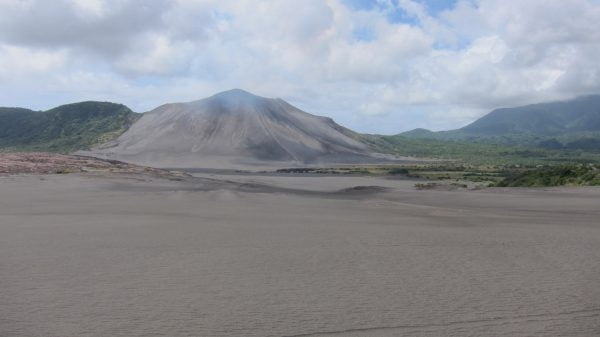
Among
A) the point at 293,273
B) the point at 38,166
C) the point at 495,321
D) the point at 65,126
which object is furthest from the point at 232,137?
the point at 495,321

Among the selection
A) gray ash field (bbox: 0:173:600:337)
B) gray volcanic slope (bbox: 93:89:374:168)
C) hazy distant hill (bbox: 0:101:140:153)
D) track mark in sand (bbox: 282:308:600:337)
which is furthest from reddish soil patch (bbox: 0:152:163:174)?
hazy distant hill (bbox: 0:101:140:153)

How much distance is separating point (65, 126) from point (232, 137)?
5620cm

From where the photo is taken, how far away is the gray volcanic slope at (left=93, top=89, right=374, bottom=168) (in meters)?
103

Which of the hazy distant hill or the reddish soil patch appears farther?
the hazy distant hill

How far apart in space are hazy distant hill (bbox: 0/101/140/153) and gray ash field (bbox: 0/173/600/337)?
4399 inches

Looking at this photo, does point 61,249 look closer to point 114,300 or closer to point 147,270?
point 147,270

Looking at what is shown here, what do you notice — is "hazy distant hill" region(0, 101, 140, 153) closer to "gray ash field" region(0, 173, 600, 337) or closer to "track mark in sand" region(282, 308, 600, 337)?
"gray ash field" region(0, 173, 600, 337)

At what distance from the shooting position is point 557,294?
31.3 ft

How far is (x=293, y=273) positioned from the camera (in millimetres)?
11000

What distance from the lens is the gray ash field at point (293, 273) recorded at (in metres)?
7.98

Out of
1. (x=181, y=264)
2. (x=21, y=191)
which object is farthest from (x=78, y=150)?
(x=181, y=264)

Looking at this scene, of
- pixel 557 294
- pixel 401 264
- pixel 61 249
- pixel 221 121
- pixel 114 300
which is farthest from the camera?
pixel 221 121

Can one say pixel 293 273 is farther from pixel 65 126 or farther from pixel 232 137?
pixel 65 126

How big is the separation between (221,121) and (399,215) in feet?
382
